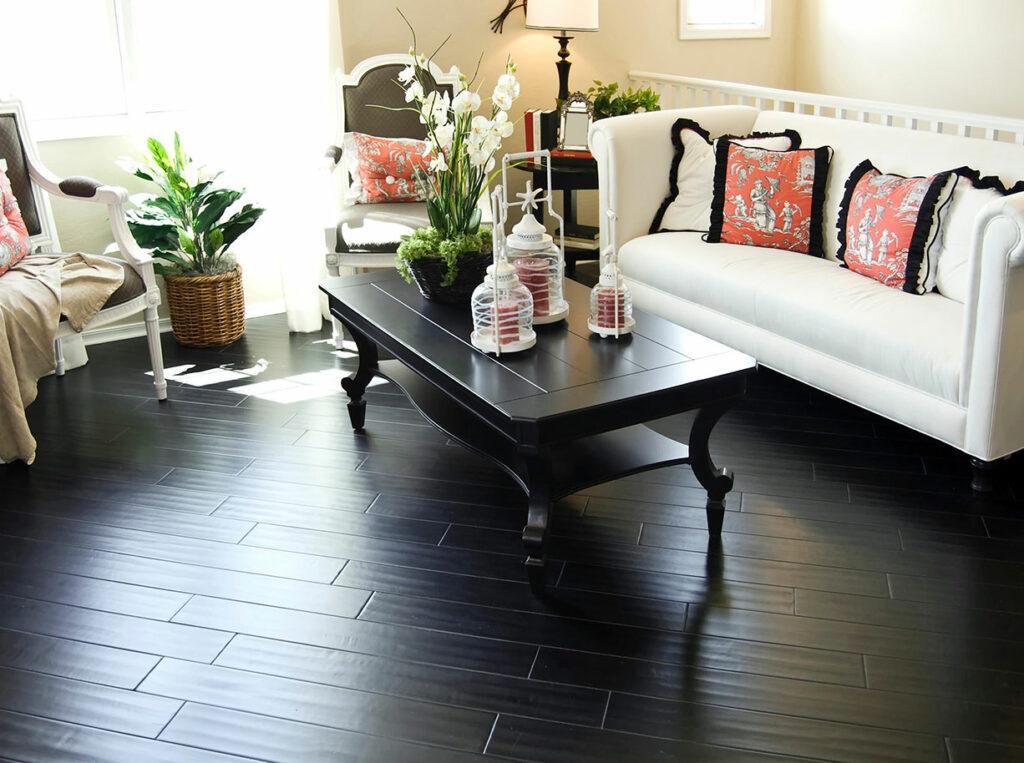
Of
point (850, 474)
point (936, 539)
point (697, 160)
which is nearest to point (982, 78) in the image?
point (697, 160)

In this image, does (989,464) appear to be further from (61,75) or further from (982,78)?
(61,75)

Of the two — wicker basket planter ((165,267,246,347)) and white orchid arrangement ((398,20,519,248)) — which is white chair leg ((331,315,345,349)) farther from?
white orchid arrangement ((398,20,519,248))

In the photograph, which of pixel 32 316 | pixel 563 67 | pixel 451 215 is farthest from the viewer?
pixel 563 67

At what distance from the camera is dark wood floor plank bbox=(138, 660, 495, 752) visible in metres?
2.13

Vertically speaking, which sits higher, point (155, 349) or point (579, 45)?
point (579, 45)

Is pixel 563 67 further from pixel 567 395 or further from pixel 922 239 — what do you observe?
pixel 567 395

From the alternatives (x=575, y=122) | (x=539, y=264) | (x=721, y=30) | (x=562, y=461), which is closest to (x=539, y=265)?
(x=539, y=264)

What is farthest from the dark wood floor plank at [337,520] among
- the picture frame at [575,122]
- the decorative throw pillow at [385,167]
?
the picture frame at [575,122]

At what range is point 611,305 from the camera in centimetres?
288

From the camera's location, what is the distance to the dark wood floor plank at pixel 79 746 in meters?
2.08

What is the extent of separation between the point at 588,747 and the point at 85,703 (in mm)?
1079

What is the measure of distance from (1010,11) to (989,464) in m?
3.01

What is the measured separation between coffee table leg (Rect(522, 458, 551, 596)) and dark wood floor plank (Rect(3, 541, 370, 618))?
42cm

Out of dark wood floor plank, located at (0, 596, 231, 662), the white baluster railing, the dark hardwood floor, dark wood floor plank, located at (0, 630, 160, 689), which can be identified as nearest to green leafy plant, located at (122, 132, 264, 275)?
the dark hardwood floor
